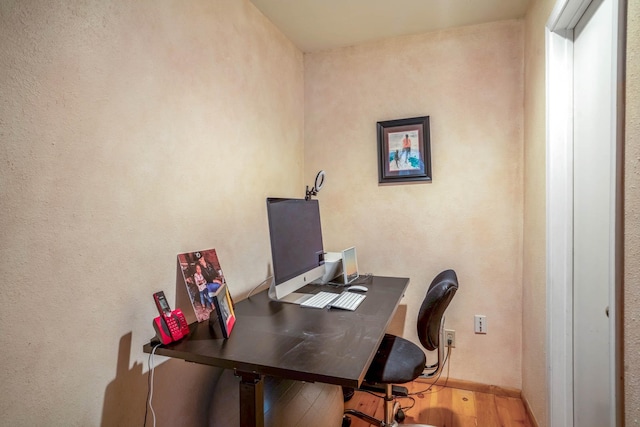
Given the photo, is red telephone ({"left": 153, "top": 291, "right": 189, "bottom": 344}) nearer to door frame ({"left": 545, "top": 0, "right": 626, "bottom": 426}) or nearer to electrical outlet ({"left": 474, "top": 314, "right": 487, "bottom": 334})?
door frame ({"left": 545, "top": 0, "right": 626, "bottom": 426})

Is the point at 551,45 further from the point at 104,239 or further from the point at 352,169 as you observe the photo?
the point at 104,239

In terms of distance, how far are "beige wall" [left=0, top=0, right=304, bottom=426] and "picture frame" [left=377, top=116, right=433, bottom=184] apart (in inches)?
42.3

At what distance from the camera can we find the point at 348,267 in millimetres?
2078

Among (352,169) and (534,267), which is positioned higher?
(352,169)

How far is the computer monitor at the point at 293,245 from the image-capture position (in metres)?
1.47

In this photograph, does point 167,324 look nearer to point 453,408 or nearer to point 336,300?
point 336,300

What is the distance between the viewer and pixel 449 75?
2238mm

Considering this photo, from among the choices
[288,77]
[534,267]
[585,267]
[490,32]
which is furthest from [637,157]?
[288,77]

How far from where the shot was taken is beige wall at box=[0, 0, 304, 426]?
89cm

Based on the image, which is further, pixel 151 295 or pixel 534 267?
pixel 534 267

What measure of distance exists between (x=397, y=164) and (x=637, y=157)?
5.04ft

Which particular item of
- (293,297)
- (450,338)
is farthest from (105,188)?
(450,338)

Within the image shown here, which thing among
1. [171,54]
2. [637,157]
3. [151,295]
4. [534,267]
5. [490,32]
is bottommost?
[534,267]

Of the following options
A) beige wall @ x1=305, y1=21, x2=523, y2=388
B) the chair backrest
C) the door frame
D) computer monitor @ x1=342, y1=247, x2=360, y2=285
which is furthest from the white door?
computer monitor @ x1=342, y1=247, x2=360, y2=285
